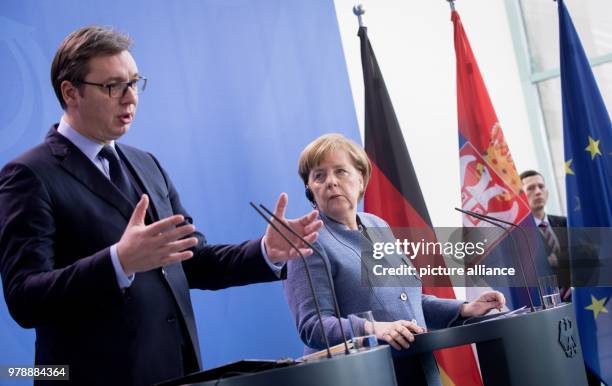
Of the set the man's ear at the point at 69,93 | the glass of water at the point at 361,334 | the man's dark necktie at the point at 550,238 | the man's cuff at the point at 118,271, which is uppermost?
the man's ear at the point at 69,93

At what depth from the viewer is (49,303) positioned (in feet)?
5.93

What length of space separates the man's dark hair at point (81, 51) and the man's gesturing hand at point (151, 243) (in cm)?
61

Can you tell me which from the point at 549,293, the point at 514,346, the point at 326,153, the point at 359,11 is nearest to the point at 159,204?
the point at 326,153

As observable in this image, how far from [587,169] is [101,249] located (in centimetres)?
A: 339

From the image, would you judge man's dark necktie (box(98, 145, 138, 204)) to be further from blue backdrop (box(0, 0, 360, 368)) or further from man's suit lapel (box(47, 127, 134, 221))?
blue backdrop (box(0, 0, 360, 368))

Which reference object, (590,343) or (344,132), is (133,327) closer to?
(344,132)

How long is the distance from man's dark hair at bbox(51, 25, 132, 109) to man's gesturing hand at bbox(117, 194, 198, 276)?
2.01 ft

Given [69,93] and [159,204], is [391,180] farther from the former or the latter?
[69,93]

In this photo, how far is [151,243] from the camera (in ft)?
5.55

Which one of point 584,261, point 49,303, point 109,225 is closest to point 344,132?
point 584,261

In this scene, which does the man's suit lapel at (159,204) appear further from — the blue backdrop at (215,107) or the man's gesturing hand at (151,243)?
the blue backdrop at (215,107)

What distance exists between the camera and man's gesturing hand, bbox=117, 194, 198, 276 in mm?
1672

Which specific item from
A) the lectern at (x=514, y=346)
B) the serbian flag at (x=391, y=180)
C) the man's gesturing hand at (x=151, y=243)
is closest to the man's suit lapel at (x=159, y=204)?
the man's gesturing hand at (x=151, y=243)

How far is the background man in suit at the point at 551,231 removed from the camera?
15.1ft
